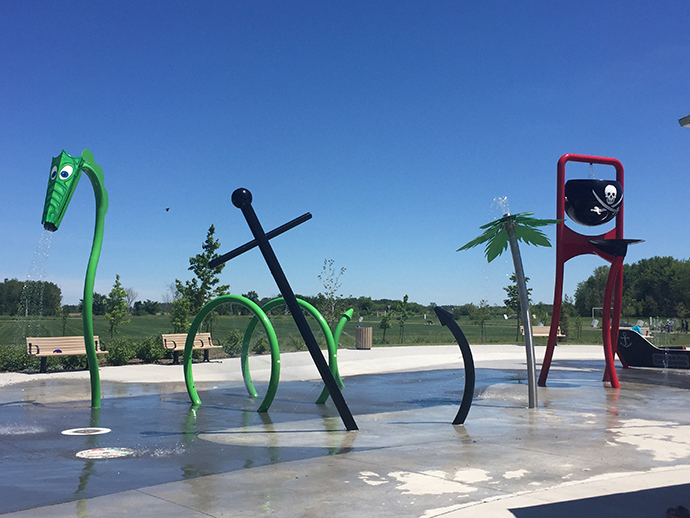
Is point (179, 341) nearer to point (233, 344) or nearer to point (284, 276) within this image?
point (233, 344)

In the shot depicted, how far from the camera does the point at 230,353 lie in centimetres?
2081

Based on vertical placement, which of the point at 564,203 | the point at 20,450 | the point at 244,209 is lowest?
the point at 20,450

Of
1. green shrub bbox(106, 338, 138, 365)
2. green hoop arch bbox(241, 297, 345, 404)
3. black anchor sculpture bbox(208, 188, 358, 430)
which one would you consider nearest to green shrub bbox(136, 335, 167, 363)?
green shrub bbox(106, 338, 138, 365)

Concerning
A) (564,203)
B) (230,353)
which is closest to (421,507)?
(564,203)

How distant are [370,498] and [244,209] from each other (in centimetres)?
457

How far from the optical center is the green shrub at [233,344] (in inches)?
814

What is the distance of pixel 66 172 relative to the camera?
9891mm

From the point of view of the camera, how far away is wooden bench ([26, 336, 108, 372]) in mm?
15445

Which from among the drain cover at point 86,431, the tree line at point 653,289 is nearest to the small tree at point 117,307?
the drain cover at point 86,431

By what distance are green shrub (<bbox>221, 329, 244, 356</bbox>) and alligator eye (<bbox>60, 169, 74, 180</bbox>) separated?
37.1ft

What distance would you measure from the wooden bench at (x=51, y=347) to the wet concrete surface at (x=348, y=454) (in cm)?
243

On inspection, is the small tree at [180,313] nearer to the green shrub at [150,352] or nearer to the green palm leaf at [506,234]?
the green shrub at [150,352]

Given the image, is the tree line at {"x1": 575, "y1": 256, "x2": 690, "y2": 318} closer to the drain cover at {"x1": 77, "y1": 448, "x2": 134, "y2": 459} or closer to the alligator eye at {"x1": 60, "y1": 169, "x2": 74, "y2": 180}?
the alligator eye at {"x1": 60, "y1": 169, "x2": 74, "y2": 180}

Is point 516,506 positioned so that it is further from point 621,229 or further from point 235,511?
point 621,229
